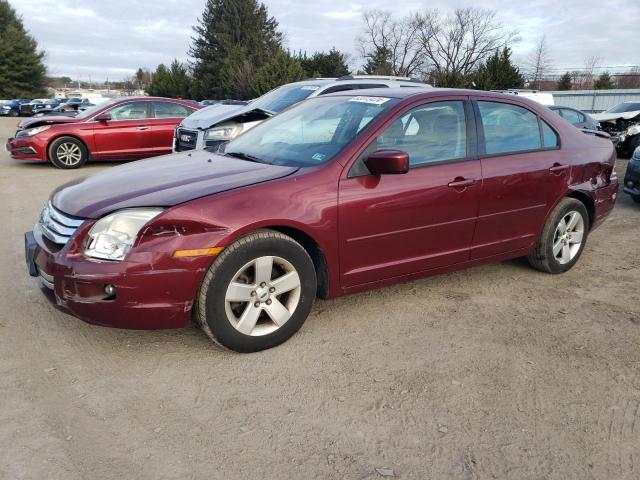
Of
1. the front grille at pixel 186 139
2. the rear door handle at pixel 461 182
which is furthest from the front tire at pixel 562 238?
the front grille at pixel 186 139

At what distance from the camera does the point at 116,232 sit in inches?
116

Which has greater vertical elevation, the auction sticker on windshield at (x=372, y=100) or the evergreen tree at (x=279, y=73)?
the evergreen tree at (x=279, y=73)

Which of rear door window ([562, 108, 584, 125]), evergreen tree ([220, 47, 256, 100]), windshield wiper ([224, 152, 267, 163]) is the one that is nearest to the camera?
windshield wiper ([224, 152, 267, 163])

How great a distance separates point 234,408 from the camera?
272cm

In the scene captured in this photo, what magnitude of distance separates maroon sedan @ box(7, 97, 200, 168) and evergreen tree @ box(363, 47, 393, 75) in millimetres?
48300

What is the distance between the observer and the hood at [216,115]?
327 inches

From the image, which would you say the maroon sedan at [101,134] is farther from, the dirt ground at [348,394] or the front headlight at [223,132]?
the dirt ground at [348,394]

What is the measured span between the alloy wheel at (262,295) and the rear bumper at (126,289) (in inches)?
9.8

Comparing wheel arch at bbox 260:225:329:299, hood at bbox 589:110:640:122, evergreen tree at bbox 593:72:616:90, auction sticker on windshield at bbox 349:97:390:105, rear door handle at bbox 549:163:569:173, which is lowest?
wheel arch at bbox 260:225:329:299

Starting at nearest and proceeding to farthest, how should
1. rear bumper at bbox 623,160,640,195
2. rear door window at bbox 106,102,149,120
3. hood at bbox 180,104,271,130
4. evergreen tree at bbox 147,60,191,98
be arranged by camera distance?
rear bumper at bbox 623,160,640,195 → hood at bbox 180,104,271,130 → rear door window at bbox 106,102,149,120 → evergreen tree at bbox 147,60,191,98

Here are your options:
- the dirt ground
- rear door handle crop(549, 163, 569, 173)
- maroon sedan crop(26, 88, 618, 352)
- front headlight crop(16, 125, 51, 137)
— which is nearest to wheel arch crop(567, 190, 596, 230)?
maroon sedan crop(26, 88, 618, 352)

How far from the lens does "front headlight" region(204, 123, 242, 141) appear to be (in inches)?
321

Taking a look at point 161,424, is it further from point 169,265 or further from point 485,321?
point 485,321

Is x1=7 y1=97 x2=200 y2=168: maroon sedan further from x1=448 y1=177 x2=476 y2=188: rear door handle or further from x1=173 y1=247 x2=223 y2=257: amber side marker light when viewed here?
x1=173 y1=247 x2=223 y2=257: amber side marker light
